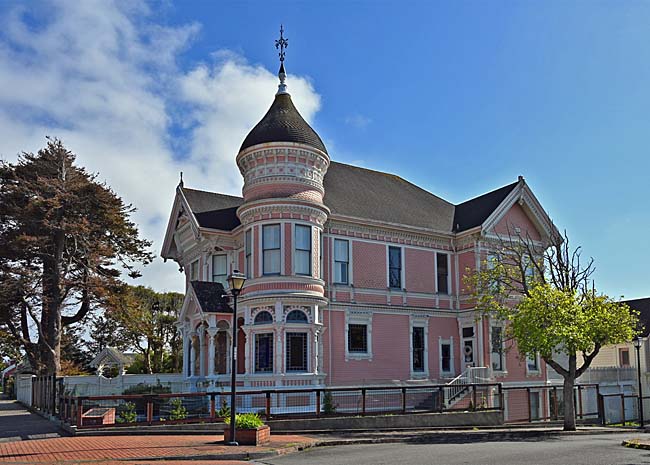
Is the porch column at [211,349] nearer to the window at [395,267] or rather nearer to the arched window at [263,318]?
the arched window at [263,318]

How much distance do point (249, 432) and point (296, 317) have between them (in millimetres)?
9372

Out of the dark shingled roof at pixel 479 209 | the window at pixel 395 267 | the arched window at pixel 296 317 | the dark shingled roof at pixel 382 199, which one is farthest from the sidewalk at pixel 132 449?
the dark shingled roof at pixel 479 209

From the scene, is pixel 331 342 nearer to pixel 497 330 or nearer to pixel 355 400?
pixel 355 400

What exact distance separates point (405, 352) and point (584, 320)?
9187mm

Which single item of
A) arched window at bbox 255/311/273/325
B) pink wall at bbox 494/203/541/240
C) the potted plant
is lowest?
the potted plant

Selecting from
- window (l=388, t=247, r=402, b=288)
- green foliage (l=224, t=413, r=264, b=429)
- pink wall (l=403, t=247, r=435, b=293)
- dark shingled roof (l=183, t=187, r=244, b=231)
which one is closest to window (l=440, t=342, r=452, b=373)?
pink wall (l=403, t=247, r=435, b=293)

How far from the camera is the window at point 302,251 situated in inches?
1062

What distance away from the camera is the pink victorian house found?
26.7 metres

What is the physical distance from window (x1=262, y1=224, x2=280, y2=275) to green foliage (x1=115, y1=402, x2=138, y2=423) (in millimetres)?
8071

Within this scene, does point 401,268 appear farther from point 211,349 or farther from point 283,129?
point 211,349

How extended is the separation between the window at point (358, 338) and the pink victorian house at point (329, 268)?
0.21 ft

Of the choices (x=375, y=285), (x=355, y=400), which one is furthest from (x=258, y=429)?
(x=375, y=285)

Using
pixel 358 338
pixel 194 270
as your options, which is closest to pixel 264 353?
pixel 358 338

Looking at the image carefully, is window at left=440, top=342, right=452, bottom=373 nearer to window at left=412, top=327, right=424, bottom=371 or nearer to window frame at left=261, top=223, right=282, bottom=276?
window at left=412, top=327, right=424, bottom=371
